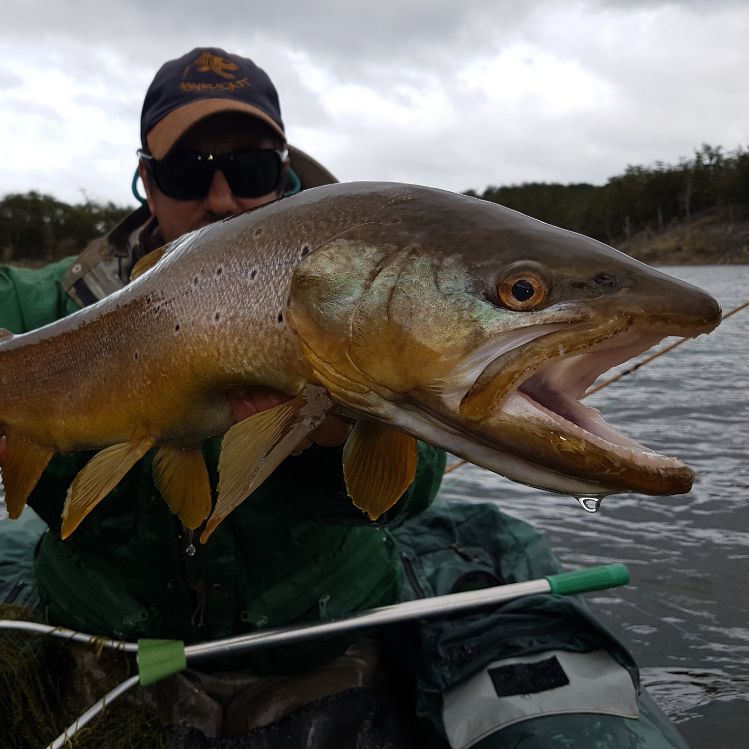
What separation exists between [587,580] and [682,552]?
2784 mm

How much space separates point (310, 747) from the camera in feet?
9.87

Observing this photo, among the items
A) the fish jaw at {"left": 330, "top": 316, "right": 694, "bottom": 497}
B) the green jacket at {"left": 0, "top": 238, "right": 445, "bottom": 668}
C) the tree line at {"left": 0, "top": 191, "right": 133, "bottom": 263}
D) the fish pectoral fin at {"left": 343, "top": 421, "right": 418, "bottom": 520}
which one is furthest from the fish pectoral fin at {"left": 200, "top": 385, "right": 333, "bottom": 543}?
the tree line at {"left": 0, "top": 191, "right": 133, "bottom": 263}

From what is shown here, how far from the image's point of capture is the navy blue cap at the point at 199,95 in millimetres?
3365

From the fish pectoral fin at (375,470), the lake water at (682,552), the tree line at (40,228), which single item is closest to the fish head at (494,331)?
the fish pectoral fin at (375,470)

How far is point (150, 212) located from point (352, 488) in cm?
222

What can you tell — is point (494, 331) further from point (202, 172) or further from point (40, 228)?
point (40, 228)

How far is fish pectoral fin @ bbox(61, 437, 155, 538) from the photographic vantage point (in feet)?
7.30

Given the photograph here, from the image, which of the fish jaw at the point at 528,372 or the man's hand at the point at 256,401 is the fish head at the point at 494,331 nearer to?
the fish jaw at the point at 528,372

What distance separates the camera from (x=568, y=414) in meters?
1.54

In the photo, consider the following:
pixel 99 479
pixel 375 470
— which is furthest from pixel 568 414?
pixel 99 479

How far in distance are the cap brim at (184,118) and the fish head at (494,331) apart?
1.80 meters

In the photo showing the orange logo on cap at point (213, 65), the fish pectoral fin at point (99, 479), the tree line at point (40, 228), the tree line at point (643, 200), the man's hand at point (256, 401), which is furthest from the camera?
the tree line at point (643, 200)

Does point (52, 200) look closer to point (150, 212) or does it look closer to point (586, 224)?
point (586, 224)

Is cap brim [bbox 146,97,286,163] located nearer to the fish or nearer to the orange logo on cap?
the orange logo on cap
